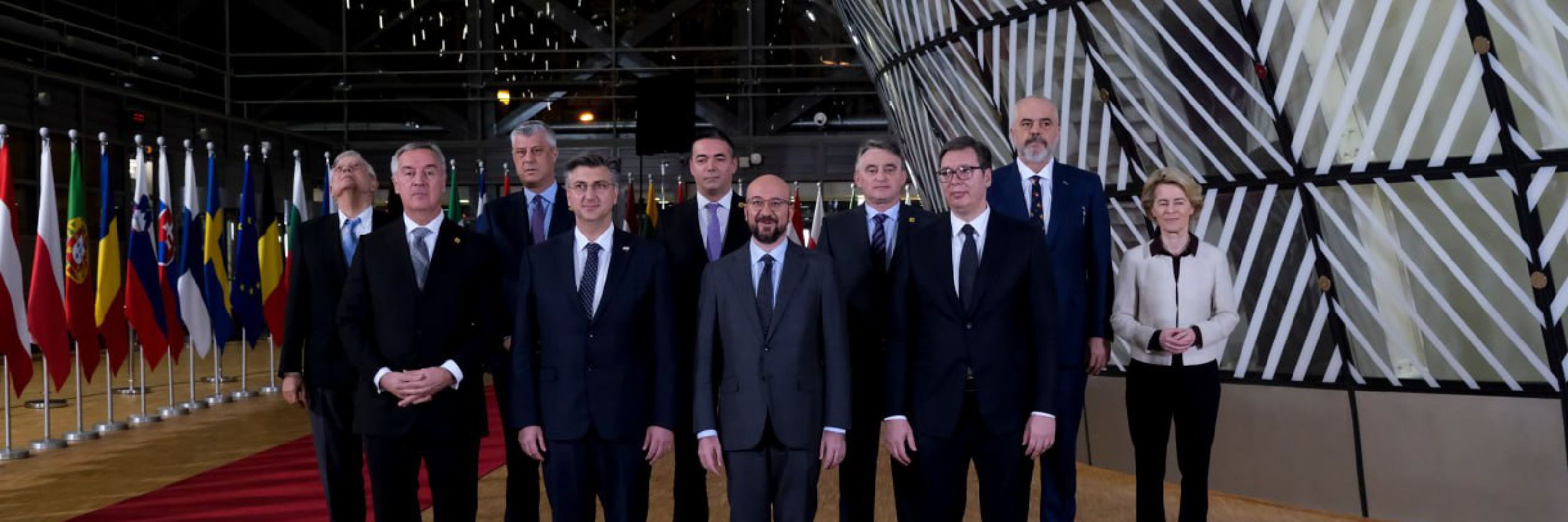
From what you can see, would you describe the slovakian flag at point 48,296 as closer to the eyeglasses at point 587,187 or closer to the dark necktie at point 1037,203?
the eyeglasses at point 587,187

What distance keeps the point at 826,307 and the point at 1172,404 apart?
170 centimetres

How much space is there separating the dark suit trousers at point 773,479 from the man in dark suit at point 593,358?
27cm

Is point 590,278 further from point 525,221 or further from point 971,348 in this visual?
point 971,348

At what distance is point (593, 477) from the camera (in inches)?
152

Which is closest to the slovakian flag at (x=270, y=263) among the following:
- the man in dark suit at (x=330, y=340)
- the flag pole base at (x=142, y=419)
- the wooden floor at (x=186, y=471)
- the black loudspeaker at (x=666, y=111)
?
the wooden floor at (x=186, y=471)

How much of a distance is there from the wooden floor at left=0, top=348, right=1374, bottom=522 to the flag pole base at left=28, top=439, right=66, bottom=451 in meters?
0.13

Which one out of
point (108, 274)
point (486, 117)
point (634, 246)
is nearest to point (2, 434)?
point (108, 274)

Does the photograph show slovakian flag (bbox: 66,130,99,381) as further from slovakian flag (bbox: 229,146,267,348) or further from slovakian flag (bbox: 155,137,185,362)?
slovakian flag (bbox: 229,146,267,348)

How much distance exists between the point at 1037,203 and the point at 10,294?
685 centimetres

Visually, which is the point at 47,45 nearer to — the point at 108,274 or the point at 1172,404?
the point at 108,274

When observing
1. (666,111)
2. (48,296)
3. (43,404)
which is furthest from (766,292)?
(43,404)

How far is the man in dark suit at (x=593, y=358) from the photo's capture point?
12.3ft

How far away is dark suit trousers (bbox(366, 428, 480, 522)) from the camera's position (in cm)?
389

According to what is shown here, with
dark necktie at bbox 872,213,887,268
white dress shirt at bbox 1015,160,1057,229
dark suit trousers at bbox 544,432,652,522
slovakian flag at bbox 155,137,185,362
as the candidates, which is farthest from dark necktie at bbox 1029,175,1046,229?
slovakian flag at bbox 155,137,185,362
